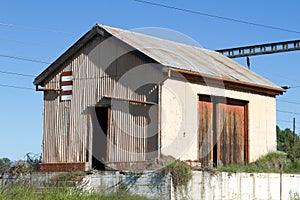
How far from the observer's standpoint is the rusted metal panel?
77.9ft

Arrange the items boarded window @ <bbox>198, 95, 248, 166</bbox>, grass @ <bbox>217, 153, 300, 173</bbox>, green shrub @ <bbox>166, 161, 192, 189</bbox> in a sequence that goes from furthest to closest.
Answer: grass @ <bbox>217, 153, 300, 173</bbox>, boarded window @ <bbox>198, 95, 248, 166</bbox>, green shrub @ <bbox>166, 161, 192, 189</bbox>

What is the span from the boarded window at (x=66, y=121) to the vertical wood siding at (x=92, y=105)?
A: 11 centimetres

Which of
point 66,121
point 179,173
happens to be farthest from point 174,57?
point 179,173

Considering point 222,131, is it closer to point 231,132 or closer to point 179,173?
point 231,132

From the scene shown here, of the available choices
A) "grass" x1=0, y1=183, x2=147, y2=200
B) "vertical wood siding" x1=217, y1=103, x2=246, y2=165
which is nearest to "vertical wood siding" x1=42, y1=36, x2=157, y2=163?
"grass" x1=0, y1=183, x2=147, y2=200

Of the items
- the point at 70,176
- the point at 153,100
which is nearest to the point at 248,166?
the point at 153,100

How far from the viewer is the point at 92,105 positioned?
23.8 meters

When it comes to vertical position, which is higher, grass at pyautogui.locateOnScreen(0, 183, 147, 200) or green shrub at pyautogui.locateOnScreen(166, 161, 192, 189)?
green shrub at pyautogui.locateOnScreen(166, 161, 192, 189)

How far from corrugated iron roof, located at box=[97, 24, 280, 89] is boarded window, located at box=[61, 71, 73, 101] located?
Answer: 2.61 metres

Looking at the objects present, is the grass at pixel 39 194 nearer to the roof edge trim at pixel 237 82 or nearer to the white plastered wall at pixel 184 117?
the white plastered wall at pixel 184 117

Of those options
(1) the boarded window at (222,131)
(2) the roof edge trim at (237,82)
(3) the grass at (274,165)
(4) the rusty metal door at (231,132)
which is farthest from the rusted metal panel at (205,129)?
(3) the grass at (274,165)

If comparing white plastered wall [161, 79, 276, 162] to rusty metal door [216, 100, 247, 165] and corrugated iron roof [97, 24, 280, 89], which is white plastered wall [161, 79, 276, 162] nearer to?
rusty metal door [216, 100, 247, 165]

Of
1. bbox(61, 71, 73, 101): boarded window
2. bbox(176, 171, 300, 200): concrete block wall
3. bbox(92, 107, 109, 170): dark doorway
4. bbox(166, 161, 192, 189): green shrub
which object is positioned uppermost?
bbox(61, 71, 73, 101): boarded window

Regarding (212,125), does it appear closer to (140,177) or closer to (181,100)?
(181,100)
